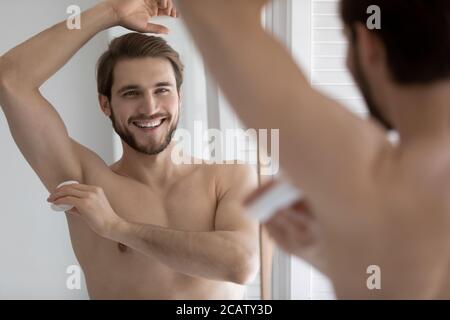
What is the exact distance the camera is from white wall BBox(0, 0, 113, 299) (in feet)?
2.93

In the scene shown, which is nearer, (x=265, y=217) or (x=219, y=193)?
(x=265, y=217)

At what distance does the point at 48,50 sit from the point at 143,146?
0.56ft

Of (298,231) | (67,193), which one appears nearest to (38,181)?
(67,193)

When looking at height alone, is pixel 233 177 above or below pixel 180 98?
below

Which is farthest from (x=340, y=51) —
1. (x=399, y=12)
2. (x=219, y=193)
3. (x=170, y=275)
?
(x=399, y=12)

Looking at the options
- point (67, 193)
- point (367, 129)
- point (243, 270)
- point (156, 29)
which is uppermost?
point (156, 29)

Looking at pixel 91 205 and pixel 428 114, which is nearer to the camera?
pixel 428 114

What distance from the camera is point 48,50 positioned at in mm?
844

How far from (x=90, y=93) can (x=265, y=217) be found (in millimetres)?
640

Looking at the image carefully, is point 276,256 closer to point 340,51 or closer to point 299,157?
point 340,51

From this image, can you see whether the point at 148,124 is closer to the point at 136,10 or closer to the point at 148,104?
the point at 148,104

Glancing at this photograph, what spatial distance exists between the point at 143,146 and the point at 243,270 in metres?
0.21

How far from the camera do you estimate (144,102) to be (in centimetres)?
86

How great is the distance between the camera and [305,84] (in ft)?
0.89
